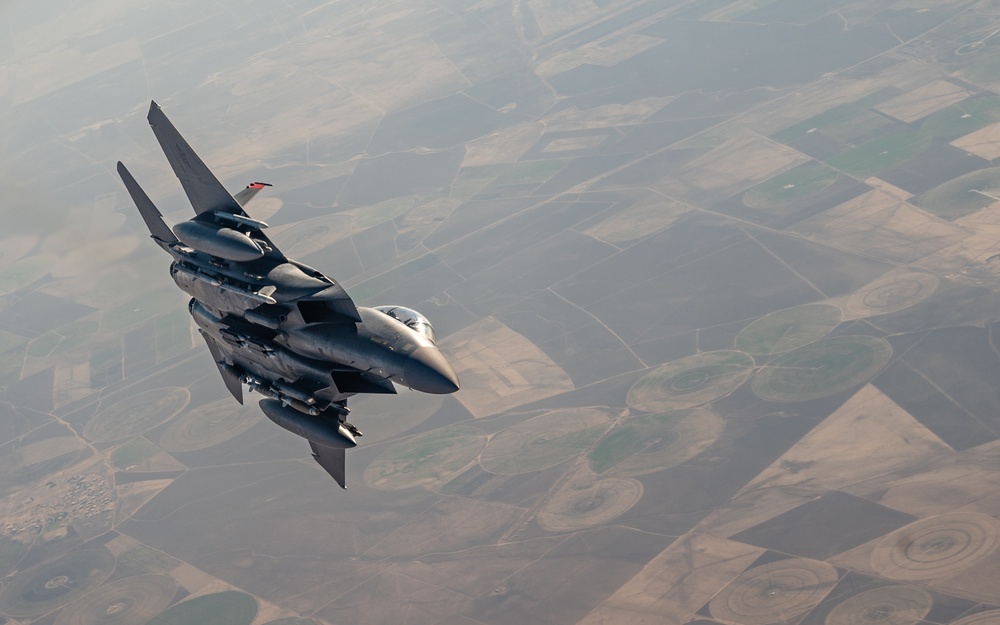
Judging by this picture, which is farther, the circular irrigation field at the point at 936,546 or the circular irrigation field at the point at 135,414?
the circular irrigation field at the point at 135,414

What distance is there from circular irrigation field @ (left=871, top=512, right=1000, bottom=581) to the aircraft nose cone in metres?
64.4

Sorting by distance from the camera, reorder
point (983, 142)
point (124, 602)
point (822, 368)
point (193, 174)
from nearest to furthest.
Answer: point (193, 174), point (124, 602), point (822, 368), point (983, 142)

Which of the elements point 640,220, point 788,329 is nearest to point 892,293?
point 788,329

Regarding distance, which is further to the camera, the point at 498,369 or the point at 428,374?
the point at 498,369

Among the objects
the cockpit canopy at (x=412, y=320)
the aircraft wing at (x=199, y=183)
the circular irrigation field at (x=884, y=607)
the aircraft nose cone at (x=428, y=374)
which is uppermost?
the aircraft wing at (x=199, y=183)

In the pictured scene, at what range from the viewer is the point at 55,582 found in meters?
120

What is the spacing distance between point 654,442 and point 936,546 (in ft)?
109

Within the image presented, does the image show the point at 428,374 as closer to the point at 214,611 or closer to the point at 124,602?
the point at 214,611

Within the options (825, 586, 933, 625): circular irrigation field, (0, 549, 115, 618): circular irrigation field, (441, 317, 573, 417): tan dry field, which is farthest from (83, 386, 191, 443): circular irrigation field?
(825, 586, 933, 625): circular irrigation field

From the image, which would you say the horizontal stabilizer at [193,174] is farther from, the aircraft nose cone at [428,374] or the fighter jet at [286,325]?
the aircraft nose cone at [428,374]

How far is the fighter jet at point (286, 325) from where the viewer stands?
139ft

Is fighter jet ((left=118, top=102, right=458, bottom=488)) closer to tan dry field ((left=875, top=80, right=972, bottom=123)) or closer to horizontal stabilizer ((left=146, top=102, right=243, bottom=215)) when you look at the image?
horizontal stabilizer ((left=146, top=102, right=243, bottom=215))

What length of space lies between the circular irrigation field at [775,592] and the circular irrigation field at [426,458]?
126 feet

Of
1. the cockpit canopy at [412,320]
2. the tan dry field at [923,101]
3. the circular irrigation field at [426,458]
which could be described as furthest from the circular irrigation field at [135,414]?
the tan dry field at [923,101]
